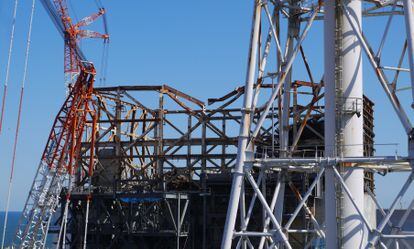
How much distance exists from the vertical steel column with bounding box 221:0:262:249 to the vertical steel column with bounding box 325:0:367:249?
3.55m

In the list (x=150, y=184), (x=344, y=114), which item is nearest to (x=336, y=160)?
(x=344, y=114)

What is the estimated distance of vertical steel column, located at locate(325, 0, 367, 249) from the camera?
1258 inches

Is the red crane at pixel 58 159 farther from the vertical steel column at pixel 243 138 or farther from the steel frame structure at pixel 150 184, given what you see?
the vertical steel column at pixel 243 138

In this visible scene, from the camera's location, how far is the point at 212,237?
64500 mm

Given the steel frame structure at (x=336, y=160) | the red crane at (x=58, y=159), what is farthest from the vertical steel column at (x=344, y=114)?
the red crane at (x=58, y=159)

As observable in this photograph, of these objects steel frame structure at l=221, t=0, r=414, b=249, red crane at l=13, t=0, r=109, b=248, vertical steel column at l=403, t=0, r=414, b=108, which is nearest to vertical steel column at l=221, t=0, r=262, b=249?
steel frame structure at l=221, t=0, r=414, b=249

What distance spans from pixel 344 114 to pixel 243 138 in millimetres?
4895

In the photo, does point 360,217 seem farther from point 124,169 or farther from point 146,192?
point 124,169

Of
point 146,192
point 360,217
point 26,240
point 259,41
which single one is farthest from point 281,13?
point 26,240

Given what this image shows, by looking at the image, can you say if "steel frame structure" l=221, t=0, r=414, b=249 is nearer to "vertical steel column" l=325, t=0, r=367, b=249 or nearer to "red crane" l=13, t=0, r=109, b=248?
"vertical steel column" l=325, t=0, r=367, b=249

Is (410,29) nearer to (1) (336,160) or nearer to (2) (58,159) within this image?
(1) (336,160)

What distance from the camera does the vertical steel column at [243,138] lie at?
32625mm

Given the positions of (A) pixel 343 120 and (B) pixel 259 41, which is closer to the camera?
(A) pixel 343 120

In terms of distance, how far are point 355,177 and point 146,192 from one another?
112 ft
